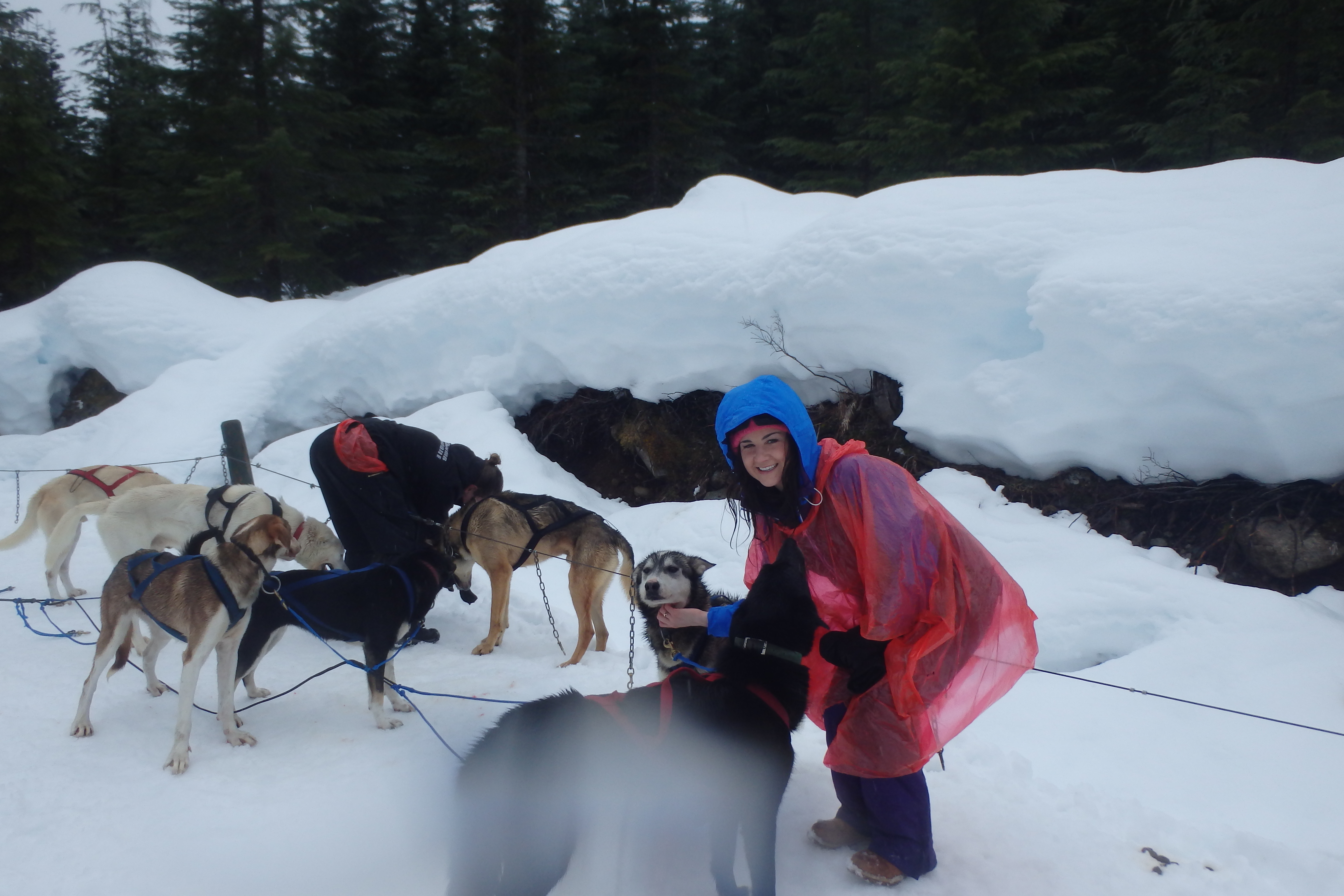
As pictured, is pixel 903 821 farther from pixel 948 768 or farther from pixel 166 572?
pixel 166 572

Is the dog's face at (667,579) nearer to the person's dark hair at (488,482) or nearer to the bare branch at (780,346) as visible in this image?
the person's dark hair at (488,482)

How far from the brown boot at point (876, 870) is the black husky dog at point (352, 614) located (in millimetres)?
2220

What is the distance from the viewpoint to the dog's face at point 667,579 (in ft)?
9.68

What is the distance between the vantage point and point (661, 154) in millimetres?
14906

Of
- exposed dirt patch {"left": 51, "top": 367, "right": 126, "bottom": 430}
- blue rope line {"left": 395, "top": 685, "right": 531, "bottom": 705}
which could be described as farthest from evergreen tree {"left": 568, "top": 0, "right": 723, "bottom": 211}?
blue rope line {"left": 395, "top": 685, "right": 531, "bottom": 705}

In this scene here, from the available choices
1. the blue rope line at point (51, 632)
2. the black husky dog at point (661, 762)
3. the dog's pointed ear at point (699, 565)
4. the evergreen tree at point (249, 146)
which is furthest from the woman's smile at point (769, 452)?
the evergreen tree at point (249, 146)

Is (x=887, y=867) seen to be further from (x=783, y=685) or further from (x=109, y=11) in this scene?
(x=109, y=11)

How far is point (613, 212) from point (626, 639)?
12826 mm

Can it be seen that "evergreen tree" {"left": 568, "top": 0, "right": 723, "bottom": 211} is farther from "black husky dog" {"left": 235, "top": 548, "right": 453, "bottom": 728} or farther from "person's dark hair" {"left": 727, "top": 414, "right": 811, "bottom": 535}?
"person's dark hair" {"left": 727, "top": 414, "right": 811, "bottom": 535}

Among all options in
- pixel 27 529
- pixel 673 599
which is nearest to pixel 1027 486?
pixel 673 599

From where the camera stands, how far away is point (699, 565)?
3113mm

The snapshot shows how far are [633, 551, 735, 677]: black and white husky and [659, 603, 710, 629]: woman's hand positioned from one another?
212 millimetres

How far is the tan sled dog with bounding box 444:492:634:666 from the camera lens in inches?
172

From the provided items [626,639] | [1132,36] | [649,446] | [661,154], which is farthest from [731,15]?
[626,639]
